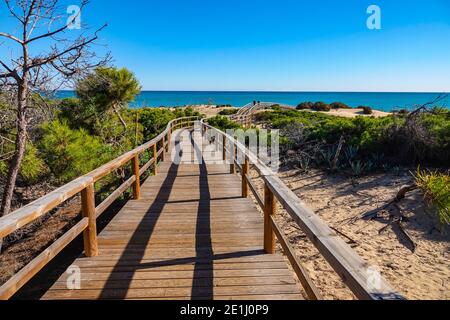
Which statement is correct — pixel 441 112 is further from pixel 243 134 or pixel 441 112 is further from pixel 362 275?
pixel 362 275

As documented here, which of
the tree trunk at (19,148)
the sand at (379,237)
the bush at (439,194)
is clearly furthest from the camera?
the tree trunk at (19,148)

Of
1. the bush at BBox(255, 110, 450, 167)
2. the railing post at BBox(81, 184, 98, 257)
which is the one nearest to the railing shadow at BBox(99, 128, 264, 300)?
the railing post at BBox(81, 184, 98, 257)

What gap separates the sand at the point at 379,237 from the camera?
4.09 meters

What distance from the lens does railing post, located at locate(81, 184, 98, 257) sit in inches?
122

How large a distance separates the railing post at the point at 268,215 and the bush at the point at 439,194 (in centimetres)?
371

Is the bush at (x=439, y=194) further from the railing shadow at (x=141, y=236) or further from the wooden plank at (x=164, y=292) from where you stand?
the railing shadow at (x=141, y=236)

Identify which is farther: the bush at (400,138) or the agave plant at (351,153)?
the agave plant at (351,153)

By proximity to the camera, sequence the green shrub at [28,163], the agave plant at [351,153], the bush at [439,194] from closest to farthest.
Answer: the bush at [439,194]
the green shrub at [28,163]
the agave plant at [351,153]

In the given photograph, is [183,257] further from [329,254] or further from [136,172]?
[136,172]

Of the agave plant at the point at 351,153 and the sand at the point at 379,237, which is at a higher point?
the agave plant at the point at 351,153

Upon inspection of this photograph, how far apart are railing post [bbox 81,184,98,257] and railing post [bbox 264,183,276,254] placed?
1.64 metres

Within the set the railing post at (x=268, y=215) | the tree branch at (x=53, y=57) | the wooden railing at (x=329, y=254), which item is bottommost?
the railing post at (x=268, y=215)

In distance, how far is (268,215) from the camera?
10.5 ft

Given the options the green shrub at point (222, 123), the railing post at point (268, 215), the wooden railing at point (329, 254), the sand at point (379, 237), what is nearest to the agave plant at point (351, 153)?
the sand at point (379, 237)
